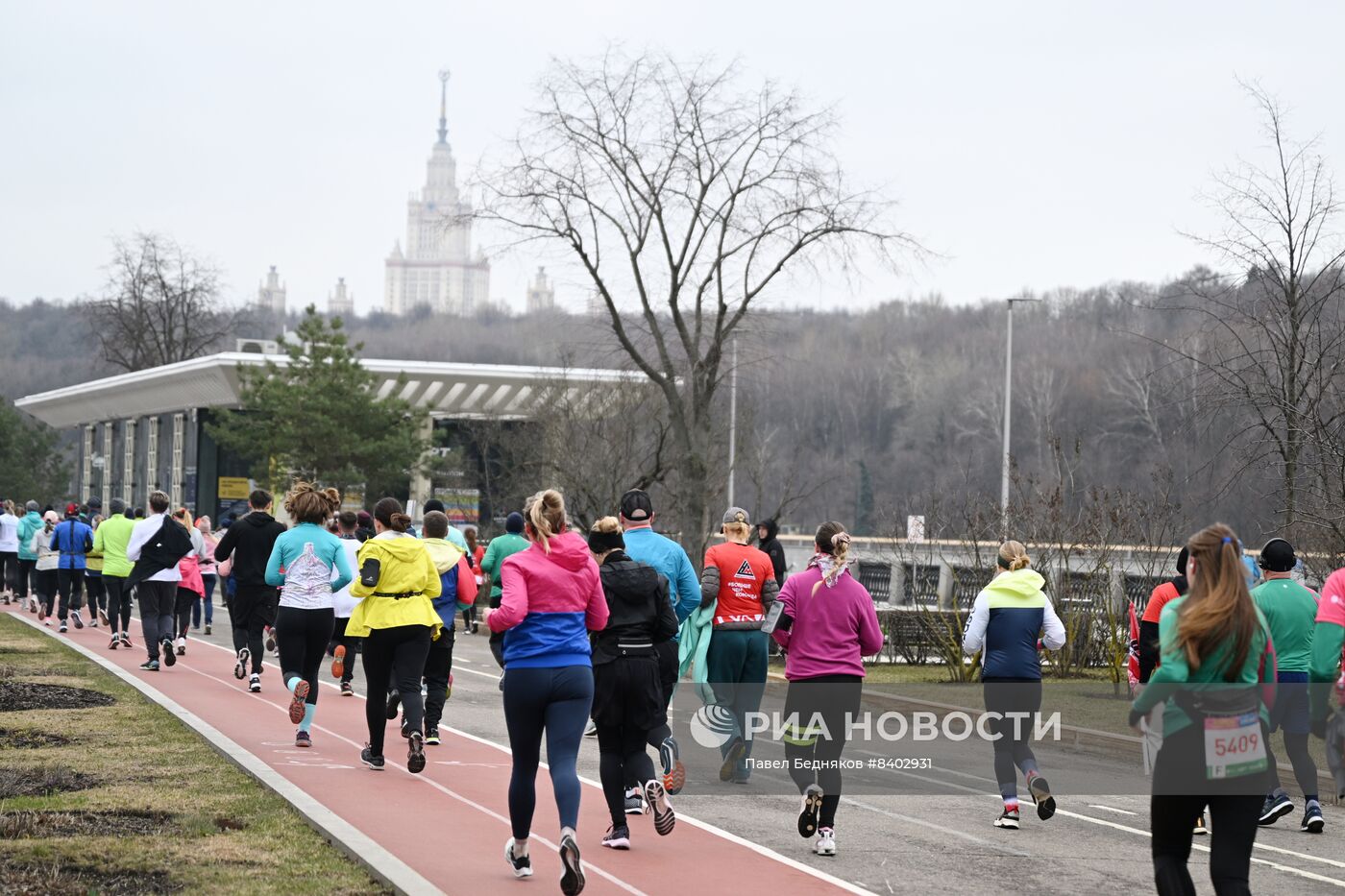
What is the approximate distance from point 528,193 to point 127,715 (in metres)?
17.7

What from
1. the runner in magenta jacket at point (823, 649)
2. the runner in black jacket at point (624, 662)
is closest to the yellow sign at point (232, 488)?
the runner in magenta jacket at point (823, 649)

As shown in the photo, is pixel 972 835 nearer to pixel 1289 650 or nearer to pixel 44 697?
pixel 1289 650

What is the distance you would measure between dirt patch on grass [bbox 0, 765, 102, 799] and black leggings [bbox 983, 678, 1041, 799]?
5.59m

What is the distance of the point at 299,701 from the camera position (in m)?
12.3

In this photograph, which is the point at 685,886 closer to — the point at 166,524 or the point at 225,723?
the point at 225,723

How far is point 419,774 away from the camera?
11.4 m

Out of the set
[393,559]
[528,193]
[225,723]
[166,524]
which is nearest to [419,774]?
[393,559]

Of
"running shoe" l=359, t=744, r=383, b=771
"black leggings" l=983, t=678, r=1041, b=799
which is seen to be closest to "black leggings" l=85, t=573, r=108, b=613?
"running shoe" l=359, t=744, r=383, b=771

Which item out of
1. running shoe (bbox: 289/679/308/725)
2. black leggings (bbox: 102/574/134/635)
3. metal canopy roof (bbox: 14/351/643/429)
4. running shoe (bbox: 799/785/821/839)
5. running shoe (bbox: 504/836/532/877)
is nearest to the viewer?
running shoe (bbox: 504/836/532/877)

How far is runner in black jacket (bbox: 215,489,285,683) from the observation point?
51.3ft

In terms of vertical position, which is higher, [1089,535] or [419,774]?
[1089,535]

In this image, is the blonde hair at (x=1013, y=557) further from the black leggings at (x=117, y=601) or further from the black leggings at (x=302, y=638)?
the black leggings at (x=117, y=601)

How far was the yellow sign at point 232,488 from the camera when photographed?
59.4 metres

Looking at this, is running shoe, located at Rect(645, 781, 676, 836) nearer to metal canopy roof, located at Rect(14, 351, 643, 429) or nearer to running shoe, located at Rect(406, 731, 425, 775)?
running shoe, located at Rect(406, 731, 425, 775)
